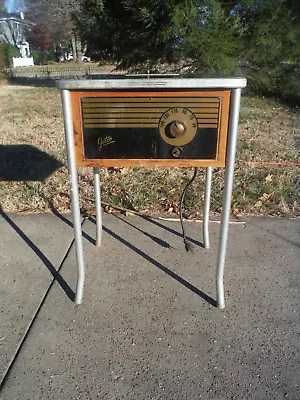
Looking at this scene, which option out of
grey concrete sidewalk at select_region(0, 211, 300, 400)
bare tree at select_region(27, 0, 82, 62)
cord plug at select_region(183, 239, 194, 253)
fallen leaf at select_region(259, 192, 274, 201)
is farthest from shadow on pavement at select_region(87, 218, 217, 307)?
bare tree at select_region(27, 0, 82, 62)

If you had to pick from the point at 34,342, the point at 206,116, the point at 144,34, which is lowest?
the point at 34,342

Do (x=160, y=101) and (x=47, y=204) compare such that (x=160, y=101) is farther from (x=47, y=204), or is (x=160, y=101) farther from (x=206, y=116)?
(x=47, y=204)

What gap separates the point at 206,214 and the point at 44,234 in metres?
1.20

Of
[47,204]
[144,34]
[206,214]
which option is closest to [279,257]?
[206,214]

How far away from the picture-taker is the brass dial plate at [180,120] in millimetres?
1688

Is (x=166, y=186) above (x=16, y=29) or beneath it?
beneath

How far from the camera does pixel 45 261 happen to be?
2.43m

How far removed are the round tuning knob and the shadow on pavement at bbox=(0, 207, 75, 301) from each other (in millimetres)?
1069

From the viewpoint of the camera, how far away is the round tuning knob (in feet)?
5.57

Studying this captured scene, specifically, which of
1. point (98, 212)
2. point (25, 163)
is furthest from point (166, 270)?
point (25, 163)

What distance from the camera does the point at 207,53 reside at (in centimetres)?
614

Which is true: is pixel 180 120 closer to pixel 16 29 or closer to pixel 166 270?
pixel 166 270

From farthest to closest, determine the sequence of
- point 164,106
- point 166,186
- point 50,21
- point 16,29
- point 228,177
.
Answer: point 16,29
point 50,21
point 166,186
point 228,177
point 164,106

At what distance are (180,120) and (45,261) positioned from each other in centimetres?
133
